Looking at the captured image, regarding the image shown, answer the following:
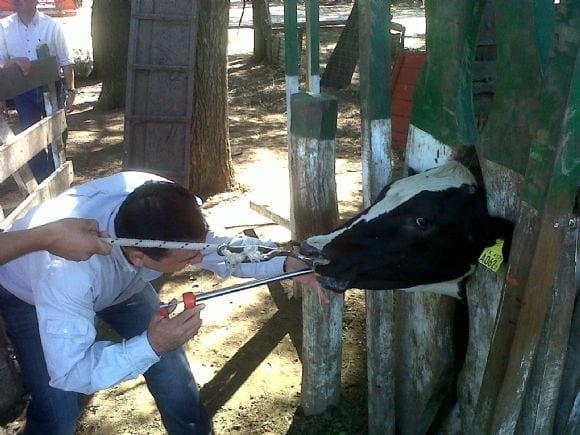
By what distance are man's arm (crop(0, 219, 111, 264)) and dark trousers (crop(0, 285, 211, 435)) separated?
17.3 inches

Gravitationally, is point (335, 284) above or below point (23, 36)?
below

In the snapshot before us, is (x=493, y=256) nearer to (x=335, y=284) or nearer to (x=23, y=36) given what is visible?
(x=335, y=284)

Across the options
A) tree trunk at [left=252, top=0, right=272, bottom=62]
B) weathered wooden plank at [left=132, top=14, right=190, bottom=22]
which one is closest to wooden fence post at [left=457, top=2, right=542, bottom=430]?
weathered wooden plank at [left=132, top=14, right=190, bottom=22]

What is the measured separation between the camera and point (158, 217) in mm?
2008

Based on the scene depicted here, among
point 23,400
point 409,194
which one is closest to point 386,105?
point 409,194

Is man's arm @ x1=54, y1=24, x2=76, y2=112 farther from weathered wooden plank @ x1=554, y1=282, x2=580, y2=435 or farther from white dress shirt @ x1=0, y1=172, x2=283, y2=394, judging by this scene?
weathered wooden plank @ x1=554, y1=282, x2=580, y2=435

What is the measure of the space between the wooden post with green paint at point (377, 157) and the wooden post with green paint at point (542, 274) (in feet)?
2.31

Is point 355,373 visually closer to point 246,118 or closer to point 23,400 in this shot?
point 23,400

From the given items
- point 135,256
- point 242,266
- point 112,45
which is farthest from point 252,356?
point 112,45

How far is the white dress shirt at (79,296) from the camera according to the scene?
198 centimetres

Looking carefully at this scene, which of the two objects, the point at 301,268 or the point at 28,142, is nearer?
the point at 301,268

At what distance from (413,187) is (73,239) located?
1113mm

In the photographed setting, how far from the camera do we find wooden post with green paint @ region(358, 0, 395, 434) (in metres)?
2.40

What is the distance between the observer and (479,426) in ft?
6.98
